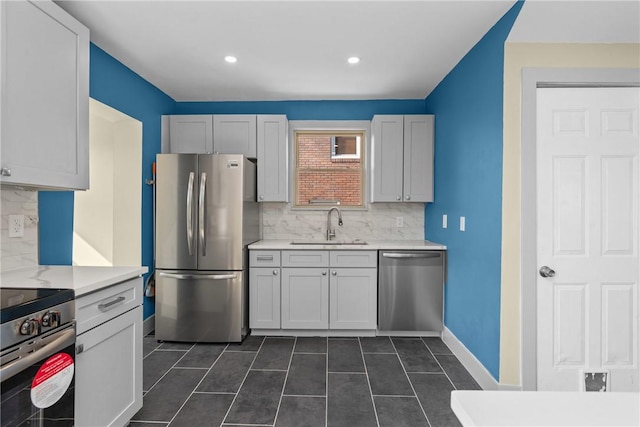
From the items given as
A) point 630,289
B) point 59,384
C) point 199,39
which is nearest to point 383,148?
point 199,39

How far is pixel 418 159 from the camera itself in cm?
375

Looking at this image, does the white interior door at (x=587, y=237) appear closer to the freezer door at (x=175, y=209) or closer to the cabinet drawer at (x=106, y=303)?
the cabinet drawer at (x=106, y=303)

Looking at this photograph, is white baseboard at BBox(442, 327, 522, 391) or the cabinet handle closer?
the cabinet handle

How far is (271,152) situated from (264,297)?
162 cm

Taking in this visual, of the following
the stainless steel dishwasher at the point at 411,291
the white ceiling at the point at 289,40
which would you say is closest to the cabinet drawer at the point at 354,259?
the stainless steel dishwasher at the point at 411,291

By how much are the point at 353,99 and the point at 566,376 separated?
3303 millimetres

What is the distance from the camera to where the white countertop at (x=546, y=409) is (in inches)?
25.6

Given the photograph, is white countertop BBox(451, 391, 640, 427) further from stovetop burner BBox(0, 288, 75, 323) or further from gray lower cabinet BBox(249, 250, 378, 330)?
gray lower cabinet BBox(249, 250, 378, 330)

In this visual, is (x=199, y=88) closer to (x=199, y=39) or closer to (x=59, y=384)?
(x=199, y=39)

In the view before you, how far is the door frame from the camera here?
216 cm

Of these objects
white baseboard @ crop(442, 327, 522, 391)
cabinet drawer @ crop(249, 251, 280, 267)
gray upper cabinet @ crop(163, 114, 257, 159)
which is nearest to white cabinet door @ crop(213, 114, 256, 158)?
gray upper cabinet @ crop(163, 114, 257, 159)

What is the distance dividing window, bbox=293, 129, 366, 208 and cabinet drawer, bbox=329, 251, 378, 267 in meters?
0.88

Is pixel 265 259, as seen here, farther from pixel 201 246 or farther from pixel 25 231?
pixel 25 231

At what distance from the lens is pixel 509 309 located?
2209mm
